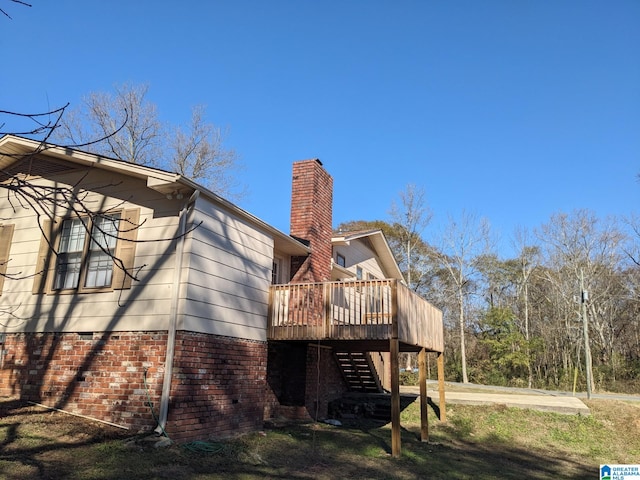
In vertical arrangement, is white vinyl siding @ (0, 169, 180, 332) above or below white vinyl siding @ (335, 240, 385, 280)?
below

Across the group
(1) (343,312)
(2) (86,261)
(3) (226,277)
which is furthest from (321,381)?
(2) (86,261)

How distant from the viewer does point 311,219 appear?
13.5 m

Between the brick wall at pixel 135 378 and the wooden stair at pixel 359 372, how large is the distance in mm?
5810

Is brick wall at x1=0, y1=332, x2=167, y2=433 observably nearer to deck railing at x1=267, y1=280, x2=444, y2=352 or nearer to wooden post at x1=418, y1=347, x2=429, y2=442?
deck railing at x1=267, y1=280, x2=444, y2=352

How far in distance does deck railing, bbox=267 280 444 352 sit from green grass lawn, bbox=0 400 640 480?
2.23 meters

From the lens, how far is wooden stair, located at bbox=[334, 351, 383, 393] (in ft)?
51.3

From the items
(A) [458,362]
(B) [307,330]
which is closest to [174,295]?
(B) [307,330]

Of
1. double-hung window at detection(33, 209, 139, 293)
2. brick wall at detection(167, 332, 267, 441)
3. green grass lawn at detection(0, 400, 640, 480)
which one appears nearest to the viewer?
green grass lawn at detection(0, 400, 640, 480)

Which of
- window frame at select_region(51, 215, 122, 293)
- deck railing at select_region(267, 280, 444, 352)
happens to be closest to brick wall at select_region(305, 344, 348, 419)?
deck railing at select_region(267, 280, 444, 352)

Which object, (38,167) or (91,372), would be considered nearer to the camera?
(91,372)

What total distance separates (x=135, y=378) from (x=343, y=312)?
13.7 feet

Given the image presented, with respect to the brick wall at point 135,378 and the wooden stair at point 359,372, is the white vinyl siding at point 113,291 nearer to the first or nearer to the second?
the brick wall at point 135,378

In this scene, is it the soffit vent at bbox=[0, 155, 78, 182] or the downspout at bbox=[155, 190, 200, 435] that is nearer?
the downspout at bbox=[155, 190, 200, 435]

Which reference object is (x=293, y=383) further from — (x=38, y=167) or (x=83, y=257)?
(x=38, y=167)
